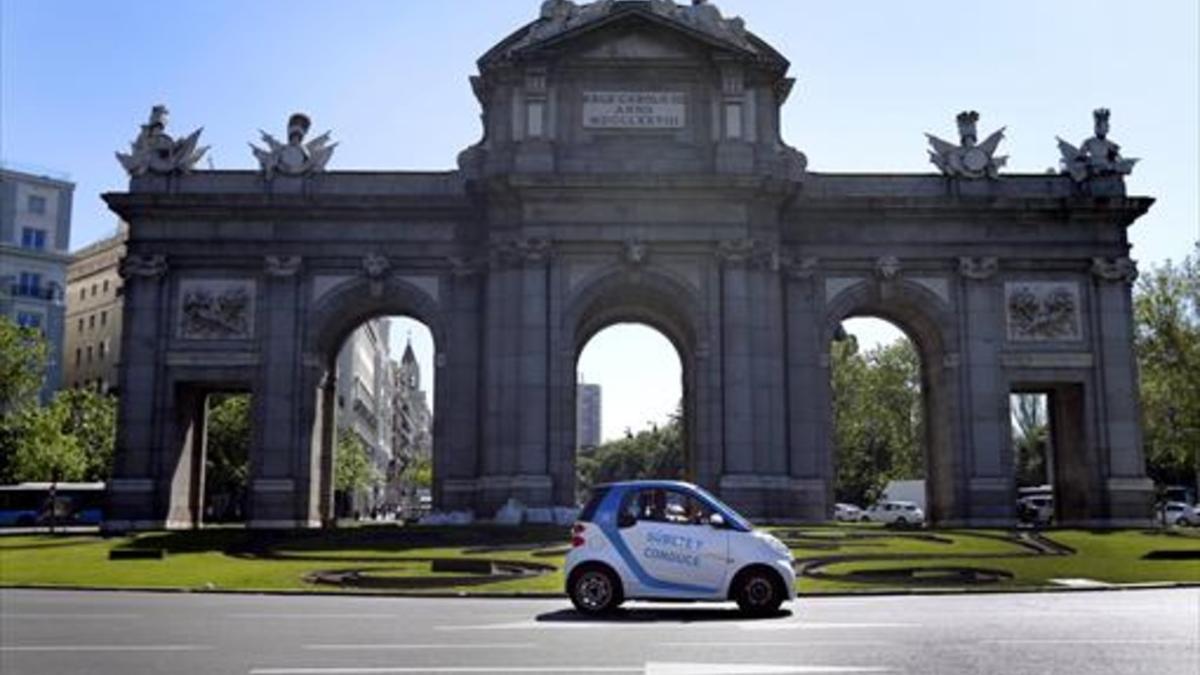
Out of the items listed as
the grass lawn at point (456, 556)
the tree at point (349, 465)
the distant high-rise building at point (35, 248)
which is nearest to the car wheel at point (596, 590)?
the grass lawn at point (456, 556)

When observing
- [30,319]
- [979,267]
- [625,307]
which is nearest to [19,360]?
[30,319]

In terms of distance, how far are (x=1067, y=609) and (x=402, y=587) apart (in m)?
14.5

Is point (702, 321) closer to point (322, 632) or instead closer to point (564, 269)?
point (564, 269)

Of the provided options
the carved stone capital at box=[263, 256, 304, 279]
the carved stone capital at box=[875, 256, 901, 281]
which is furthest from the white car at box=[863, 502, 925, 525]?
the carved stone capital at box=[263, 256, 304, 279]

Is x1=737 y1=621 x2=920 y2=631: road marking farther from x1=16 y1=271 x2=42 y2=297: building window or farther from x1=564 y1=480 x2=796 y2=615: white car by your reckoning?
x1=16 y1=271 x2=42 y2=297: building window

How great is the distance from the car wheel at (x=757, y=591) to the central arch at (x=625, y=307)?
90.5ft

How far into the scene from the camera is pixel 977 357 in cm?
5228

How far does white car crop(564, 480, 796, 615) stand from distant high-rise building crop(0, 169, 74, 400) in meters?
91.1

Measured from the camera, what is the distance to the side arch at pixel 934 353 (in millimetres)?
51938

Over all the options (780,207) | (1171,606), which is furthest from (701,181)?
(1171,606)

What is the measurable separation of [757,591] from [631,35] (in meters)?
34.9

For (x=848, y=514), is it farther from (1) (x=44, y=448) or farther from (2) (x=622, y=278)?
(1) (x=44, y=448)

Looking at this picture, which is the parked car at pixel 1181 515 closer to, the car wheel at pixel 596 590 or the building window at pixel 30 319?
the car wheel at pixel 596 590

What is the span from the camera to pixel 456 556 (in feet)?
113
